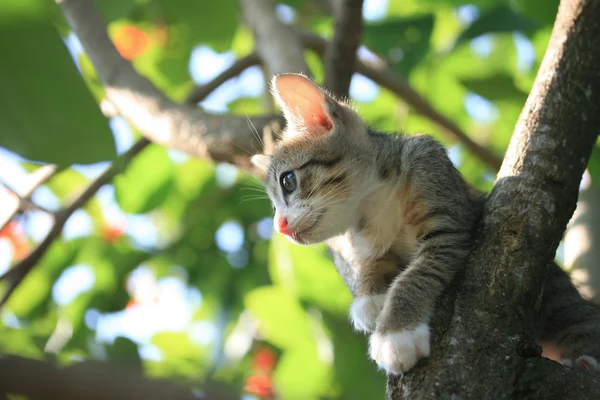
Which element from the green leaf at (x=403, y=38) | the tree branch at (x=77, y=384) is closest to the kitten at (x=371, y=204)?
the green leaf at (x=403, y=38)

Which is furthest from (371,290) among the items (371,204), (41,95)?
(41,95)

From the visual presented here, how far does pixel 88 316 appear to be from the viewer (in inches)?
128

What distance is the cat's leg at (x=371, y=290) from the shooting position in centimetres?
234

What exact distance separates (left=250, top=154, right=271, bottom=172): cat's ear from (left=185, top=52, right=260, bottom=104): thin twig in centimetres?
80

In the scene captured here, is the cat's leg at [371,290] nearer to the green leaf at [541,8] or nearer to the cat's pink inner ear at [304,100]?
the cat's pink inner ear at [304,100]

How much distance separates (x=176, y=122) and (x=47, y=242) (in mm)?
917

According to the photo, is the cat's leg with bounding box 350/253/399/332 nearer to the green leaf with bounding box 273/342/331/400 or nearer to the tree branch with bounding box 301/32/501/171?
the green leaf with bounding box 273/342/331/400

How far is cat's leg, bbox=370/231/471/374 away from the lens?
5.49 ft

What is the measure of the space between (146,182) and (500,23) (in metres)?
2.22

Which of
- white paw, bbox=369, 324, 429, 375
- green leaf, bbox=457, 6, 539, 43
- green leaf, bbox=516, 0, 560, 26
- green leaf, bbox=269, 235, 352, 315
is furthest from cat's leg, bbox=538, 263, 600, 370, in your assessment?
green leaf, bbox=457, 6, 539, 43

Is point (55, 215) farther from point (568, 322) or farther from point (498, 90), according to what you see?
point (568, 322)

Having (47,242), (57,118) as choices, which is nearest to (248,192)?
(47,242)

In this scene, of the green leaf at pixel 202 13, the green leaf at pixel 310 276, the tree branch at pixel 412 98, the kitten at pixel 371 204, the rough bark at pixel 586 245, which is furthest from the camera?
the tree branch at pixel 412 98

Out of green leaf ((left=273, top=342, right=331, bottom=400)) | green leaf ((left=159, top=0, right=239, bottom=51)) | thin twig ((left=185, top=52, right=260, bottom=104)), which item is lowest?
green leaf ((left=273, top=342, right=331, bottom=400))
